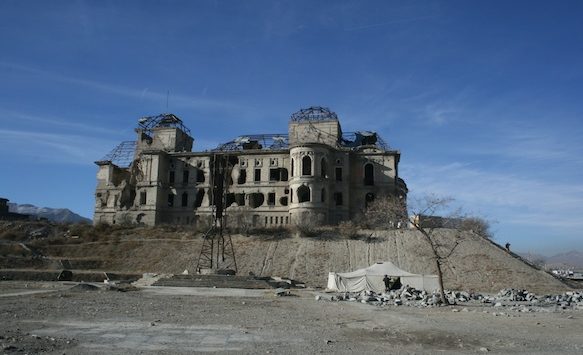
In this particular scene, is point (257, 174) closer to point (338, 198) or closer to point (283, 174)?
point (283, 174)

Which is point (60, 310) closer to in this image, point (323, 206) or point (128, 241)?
point (128, 241)

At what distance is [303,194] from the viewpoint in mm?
73062

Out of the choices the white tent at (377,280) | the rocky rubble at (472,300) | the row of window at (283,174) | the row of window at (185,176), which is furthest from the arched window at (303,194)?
the rocky rubble at (472,300)

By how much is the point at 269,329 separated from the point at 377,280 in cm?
2400

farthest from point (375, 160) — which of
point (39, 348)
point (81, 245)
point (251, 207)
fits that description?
point (39, 348)

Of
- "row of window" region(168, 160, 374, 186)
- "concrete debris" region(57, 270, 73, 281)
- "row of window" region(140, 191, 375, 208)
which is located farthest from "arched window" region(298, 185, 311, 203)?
"concrete debris" region(57, 270, 73, 281)

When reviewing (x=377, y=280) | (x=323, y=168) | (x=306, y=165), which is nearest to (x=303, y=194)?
(x=306, y=165)

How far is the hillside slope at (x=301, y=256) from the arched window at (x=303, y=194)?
30.4 feet

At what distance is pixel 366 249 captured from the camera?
59.6 meters

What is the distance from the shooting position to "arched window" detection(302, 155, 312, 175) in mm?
73562

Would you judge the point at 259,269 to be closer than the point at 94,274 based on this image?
No

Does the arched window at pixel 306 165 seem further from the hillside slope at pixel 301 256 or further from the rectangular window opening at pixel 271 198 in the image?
the hillside slope at pixel 301 256

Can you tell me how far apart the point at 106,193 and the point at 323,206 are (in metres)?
38.6

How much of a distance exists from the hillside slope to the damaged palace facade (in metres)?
9.80
